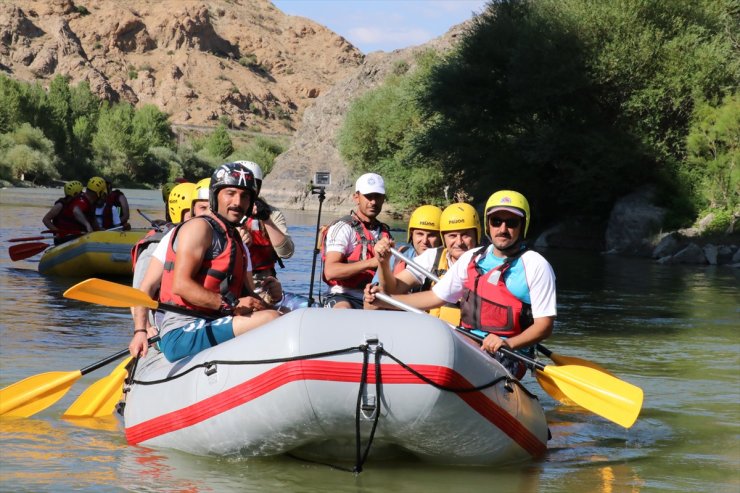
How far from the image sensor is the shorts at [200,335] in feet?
18.7

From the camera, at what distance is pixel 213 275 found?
5.66m

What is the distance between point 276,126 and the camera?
15438 cm

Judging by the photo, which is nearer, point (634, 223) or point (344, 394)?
point (344, 394)

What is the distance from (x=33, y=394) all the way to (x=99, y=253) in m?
8.63

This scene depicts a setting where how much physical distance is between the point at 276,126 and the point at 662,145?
422 feet

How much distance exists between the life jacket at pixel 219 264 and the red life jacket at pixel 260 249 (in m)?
2.12

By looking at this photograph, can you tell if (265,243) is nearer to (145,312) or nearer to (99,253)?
(145,312)

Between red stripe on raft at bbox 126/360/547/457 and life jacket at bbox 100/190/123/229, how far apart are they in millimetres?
10419

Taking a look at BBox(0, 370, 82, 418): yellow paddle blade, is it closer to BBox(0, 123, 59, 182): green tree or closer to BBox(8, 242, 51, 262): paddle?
BBox(8, 242, 51, 262): paddle

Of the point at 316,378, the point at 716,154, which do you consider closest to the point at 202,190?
the point at 316,378

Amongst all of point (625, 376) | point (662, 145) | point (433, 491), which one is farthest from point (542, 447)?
point (662, 145)

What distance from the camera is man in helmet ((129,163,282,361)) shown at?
554cm

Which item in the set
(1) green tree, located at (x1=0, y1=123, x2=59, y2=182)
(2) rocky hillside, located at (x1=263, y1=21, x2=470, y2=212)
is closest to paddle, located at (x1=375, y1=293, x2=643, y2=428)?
(2) rocky hillside, located at (x1=263, y1=21, x2=470, y2=212)

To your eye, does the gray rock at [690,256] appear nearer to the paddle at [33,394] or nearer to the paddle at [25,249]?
the paddle at [25,249]
